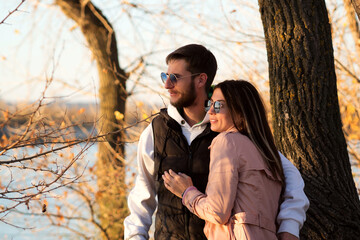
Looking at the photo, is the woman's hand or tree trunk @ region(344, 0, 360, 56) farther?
tree trunk @ region(344, 0, 360, 56)

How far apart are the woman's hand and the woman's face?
27cm

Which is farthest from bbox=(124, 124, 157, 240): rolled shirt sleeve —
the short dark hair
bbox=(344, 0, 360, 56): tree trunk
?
bbox=(344, 0, 360, 56): tree trunk

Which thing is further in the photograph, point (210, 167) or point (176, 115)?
point (176, 115)

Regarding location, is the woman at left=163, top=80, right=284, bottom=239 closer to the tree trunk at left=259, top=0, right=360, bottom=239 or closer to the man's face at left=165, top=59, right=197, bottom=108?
the man's face at left=165, top=59, right=197, bottom=108

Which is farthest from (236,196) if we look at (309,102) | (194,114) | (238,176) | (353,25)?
(353,25)

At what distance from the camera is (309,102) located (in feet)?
11.1

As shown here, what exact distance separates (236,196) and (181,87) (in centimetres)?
70

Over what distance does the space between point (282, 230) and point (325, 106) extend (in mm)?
1563

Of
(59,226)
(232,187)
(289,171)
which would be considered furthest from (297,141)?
(59,226)

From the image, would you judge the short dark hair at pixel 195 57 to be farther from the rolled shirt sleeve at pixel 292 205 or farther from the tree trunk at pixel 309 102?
the tree trunk at pixel 309 102

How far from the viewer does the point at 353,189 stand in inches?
135

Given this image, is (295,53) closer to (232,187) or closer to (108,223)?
(232,187)

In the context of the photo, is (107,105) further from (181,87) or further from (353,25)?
(181,87)

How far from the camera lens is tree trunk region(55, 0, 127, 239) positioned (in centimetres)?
720
